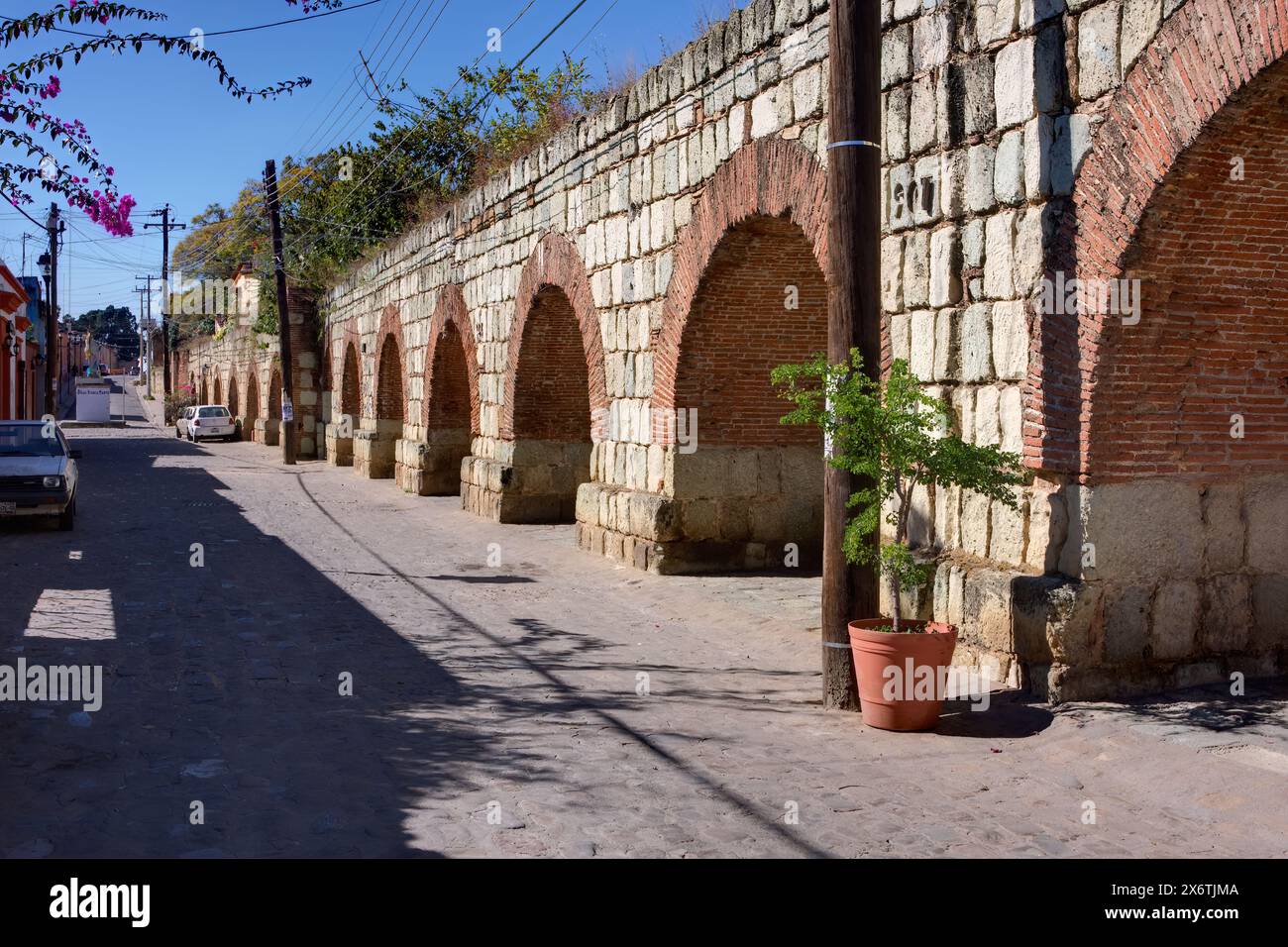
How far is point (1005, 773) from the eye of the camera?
527 cm

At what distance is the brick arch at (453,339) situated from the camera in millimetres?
17297

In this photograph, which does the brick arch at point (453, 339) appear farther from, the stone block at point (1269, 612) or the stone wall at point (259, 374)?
the stone block at point (1269, 612)

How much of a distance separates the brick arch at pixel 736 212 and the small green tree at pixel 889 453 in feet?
5.65

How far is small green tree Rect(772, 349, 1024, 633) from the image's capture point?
19.3ft

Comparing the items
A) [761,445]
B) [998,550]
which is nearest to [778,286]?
[761,445]

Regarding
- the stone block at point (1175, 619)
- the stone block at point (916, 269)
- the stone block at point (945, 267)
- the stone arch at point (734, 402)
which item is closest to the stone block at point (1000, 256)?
the stone block at point (945, 267)

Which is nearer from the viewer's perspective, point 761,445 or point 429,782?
point 429,782

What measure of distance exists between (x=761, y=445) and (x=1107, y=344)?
16.7 feet

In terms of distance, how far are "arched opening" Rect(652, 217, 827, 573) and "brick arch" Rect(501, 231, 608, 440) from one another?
1769 millimetres

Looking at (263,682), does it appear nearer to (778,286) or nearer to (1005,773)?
(1005,773)

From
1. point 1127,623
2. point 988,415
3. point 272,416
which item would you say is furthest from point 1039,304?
point 272,416

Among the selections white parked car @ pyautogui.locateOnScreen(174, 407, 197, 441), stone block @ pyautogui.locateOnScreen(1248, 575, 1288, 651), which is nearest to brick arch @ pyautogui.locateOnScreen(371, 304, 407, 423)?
stone block @ pyautogui.locateOnScreen(1248, 575, 1288, 651)

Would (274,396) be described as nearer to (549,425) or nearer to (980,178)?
(549,425)

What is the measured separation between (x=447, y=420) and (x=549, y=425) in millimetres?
5019
